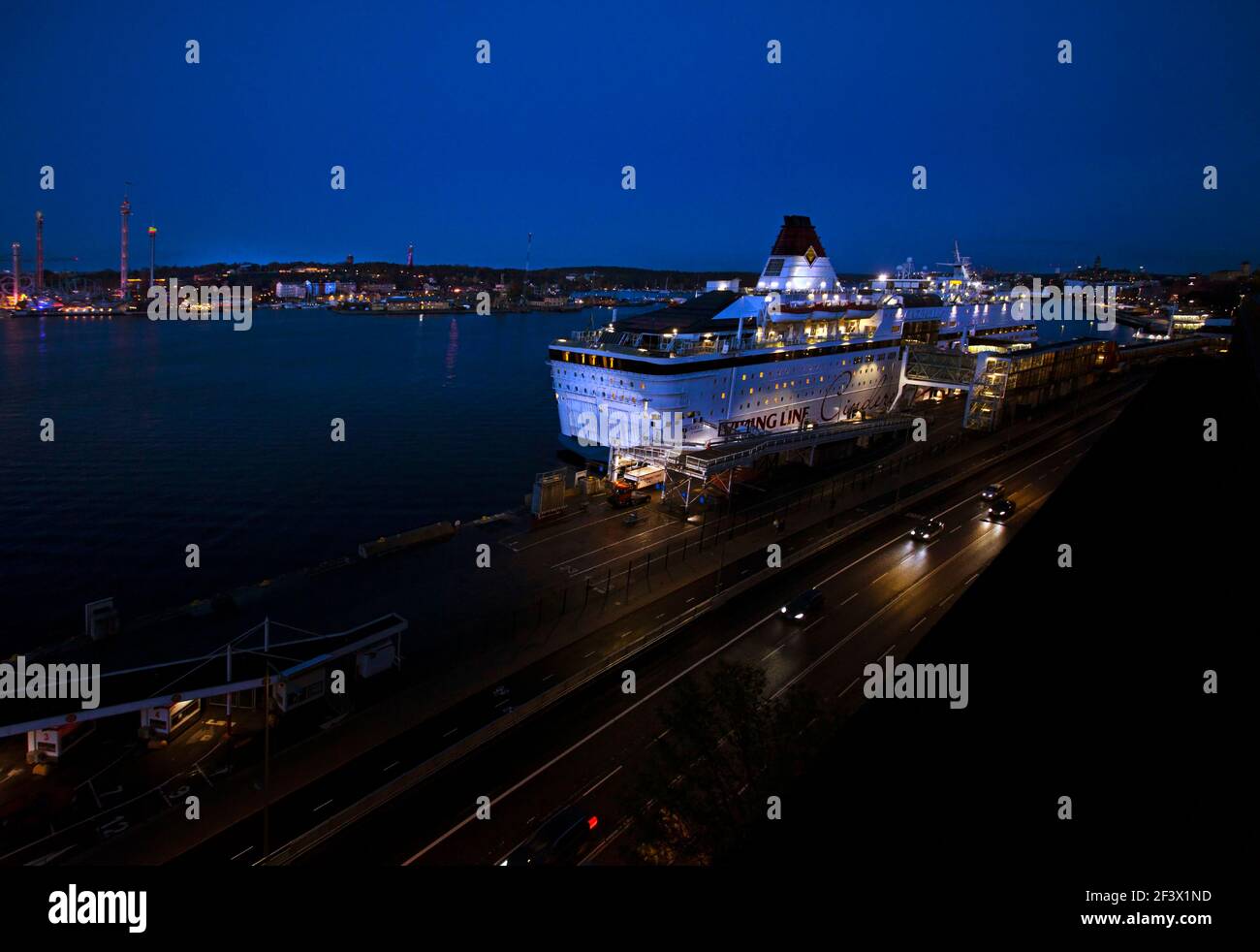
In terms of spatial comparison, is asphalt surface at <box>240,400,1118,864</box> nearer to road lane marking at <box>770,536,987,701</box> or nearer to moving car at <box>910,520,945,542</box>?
road lane marking at <box>770,536,987,701</box>

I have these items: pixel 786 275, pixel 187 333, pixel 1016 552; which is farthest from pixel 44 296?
pixel 1016 552

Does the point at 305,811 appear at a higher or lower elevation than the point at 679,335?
lower

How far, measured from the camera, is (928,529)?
24609 millimetres

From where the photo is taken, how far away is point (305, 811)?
11320 mm

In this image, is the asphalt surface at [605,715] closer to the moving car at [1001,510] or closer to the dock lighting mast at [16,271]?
the moving car at [1001,510]

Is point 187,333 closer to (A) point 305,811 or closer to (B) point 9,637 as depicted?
(B) point 9,637

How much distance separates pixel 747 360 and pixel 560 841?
2810 centimetres

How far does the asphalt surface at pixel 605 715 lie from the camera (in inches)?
429

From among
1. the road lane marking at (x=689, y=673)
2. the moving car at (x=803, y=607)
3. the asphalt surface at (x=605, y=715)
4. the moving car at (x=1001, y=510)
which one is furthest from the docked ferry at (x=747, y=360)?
the moving car at (x=803, y=607)

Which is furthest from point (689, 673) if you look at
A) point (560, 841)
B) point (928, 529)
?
point (928, 529)

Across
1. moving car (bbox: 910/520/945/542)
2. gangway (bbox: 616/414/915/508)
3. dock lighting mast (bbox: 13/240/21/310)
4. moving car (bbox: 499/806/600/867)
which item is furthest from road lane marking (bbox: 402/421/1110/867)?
dock lighting mast (bbox: 13/240/21/310)
